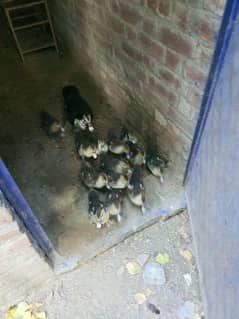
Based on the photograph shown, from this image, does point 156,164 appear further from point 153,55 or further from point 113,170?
point 153,55

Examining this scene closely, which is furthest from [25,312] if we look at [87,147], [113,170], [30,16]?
[30,16]

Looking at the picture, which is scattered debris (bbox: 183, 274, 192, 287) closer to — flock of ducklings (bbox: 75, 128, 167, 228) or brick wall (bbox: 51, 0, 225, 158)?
flock of ducklings (bbox: 75, 128, 167, 228)

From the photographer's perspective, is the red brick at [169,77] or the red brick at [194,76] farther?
the red brick at [169,77]

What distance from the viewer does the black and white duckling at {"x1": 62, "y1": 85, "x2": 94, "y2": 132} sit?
2115 millimetres

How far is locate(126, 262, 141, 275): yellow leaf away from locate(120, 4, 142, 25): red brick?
1.36 m

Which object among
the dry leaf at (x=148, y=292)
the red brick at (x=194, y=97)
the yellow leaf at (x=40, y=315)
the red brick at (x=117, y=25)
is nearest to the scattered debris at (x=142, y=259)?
the dry leaf at (x=148, y=292)

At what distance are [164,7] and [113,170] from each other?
3.05 feet

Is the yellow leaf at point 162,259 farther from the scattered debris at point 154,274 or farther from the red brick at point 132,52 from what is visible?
the red brick at point 132,52

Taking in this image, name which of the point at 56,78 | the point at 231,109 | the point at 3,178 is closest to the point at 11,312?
the point at 3,178

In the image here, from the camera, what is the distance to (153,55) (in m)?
1.59

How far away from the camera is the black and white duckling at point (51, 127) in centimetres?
211

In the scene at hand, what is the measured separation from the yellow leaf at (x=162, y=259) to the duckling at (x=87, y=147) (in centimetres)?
77

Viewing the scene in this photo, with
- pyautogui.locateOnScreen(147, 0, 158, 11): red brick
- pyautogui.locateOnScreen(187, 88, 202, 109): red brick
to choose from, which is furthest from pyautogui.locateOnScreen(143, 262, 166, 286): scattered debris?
pyautogui.locateOnScreen(147, 0, 158, 11): red brick

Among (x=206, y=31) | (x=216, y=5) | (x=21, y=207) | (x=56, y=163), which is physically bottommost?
(x=56, y=163)
